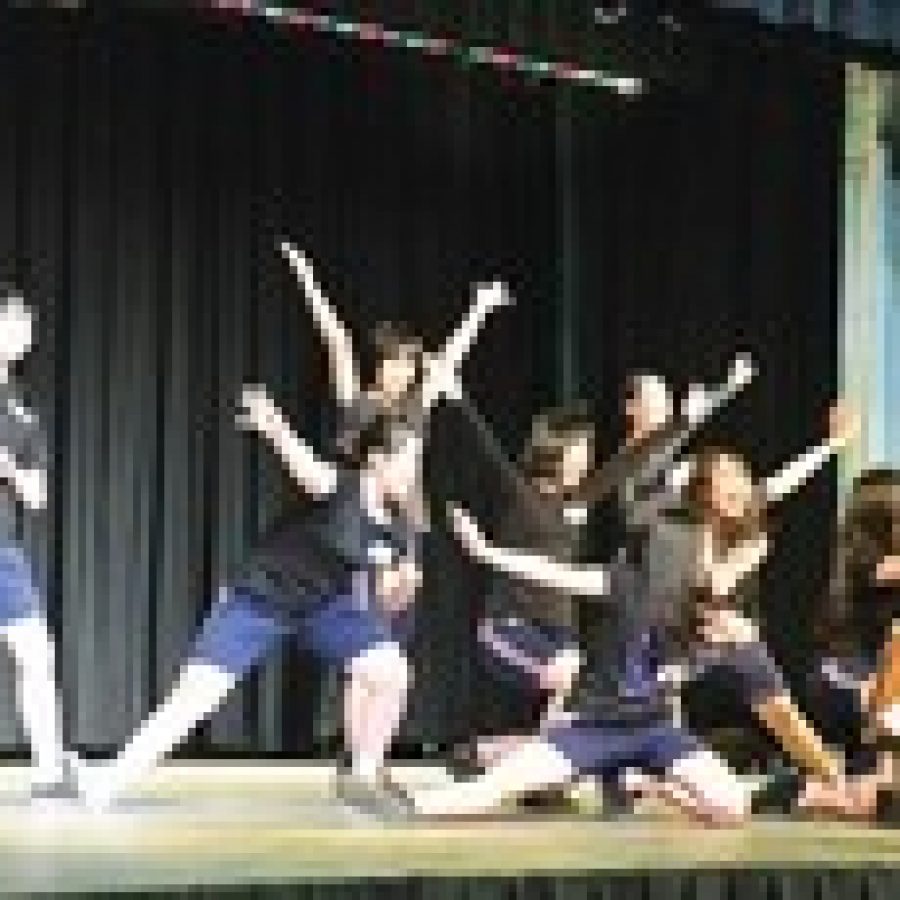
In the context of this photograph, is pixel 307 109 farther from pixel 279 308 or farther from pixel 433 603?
pixel 433 603

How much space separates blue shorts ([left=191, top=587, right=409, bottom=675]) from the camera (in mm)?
6223

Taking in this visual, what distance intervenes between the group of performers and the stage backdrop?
1.76 m

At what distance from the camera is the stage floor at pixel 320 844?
4.81m

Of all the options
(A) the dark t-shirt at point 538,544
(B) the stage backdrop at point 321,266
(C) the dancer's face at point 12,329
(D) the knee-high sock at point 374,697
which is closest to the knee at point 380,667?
(D) the knee-high sock at point 374,697

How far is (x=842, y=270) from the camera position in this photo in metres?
9.71

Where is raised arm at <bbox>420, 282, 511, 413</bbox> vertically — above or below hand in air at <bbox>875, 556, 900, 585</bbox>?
above

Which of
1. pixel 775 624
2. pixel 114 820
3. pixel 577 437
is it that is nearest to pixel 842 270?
pixel 775 624

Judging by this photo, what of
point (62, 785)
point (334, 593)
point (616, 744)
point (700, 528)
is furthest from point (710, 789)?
point (62, 785)

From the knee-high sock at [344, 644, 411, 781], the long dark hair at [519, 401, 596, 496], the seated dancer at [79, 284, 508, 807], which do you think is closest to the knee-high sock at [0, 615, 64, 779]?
the seated dancer at [79, 284, 508, 807]

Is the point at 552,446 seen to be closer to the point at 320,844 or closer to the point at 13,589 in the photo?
the point at 13,589

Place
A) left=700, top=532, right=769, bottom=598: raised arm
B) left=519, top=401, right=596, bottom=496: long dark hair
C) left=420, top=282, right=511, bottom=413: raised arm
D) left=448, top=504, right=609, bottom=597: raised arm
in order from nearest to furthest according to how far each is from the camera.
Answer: left=448, top=504, right=609, bottom=597: raised arm < left=420, top=282, right=511, bottom=413: raised arm < left=700, top=532, right=769, bottom=598: raised arm < left=519, top=401, right=596, bottom=496: long dark hair

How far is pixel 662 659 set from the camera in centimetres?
641

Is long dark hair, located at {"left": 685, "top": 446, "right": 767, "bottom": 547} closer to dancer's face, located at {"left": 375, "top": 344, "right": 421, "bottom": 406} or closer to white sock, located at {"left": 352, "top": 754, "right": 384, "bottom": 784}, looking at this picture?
dancer's face, located at {"left": 375, "top": 344, "right": 421, "bottom": 406}

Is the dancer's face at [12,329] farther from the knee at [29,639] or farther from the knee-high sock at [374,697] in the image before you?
the knee-high sock at [374,697]
